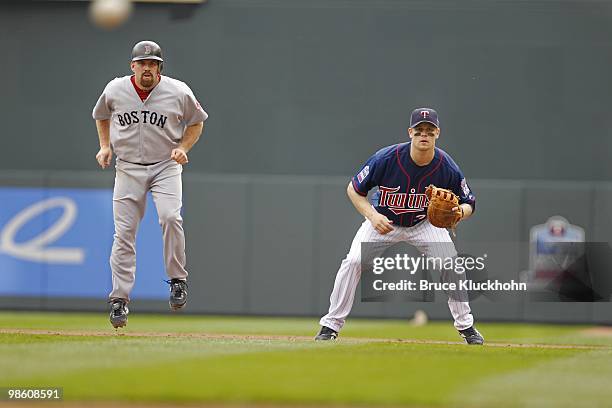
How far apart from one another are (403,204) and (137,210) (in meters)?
1.58

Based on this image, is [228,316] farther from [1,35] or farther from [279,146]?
[1,35]

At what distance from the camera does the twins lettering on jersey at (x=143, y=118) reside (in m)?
6.73

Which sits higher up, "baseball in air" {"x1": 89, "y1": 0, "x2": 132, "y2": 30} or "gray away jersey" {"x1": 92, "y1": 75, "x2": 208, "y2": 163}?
"baseball in air" {"x1": 89, "y1": 0, "x2": 132, "y2": 30}

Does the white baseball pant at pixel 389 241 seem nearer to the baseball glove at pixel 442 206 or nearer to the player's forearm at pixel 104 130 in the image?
the baseball glove at pixel 442 206

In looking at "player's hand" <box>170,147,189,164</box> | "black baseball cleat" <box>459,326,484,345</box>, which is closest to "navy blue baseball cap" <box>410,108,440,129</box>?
"black baseball cleat" <box>459,326,484,345</box>

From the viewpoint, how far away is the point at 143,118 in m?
6.73

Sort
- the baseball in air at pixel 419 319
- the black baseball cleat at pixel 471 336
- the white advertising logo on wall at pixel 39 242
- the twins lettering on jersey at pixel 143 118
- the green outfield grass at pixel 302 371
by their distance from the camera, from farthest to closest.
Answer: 1. the baseball in air at pixel 419 319
2. the white advertising logo on wall at pixel 39 242
3. the black baseball cleat at pixel 471 336
4. the twins lettering on jersey at pixel 143 118
5. the green outfield grass at pixel 302 371

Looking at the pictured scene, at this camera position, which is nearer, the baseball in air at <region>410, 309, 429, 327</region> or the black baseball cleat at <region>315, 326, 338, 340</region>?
the black baseball cleat at <region>315, 326, 338, 340</region>

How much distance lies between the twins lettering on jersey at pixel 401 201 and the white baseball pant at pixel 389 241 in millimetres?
121

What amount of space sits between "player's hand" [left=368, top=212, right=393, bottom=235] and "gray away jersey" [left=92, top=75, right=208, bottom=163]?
1.25 meters

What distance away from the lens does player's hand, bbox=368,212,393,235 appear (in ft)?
21.8

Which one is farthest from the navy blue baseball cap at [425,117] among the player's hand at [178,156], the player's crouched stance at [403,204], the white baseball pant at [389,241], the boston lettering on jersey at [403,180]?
the player's hand at [178,156]

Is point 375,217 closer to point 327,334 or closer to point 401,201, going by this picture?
point 401,201

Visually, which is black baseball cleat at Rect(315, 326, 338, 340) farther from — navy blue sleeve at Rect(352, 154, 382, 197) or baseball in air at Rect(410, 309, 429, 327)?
baseball in air at Rect(410, 309, 429, 327)
